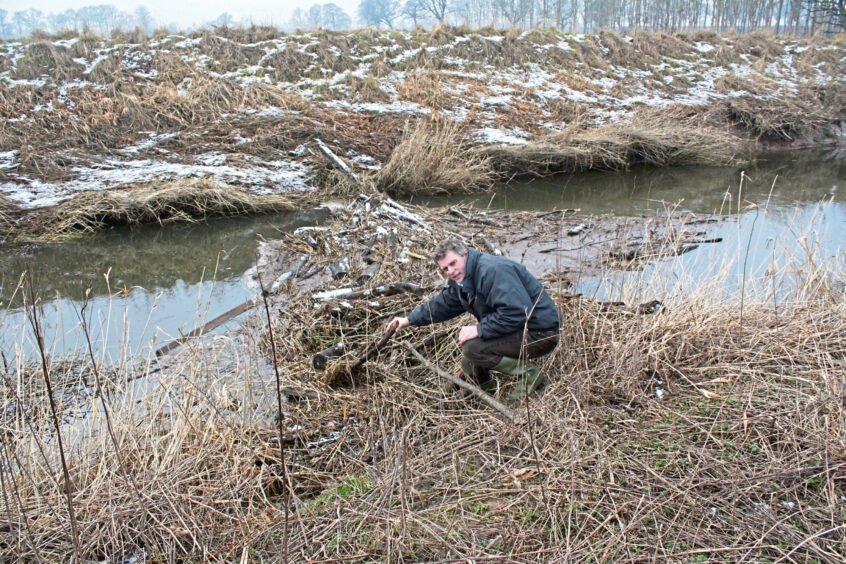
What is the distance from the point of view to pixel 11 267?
23.0ft

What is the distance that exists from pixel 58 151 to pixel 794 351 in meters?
12.0

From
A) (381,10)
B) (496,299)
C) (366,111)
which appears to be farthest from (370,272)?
(381,10)

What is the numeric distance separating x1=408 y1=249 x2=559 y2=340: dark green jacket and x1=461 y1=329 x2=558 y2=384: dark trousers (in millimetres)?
63

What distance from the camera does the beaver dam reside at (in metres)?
2.34

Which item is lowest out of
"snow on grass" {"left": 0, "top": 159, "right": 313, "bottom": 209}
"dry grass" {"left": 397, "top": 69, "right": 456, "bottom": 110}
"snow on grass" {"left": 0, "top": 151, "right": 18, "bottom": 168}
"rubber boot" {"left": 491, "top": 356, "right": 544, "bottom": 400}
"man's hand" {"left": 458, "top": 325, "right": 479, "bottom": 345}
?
"rubber boot" {"left": 491, "top": 356, "right": 544, "bottom": 400}

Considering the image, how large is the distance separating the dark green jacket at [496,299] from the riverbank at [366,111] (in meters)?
6.37

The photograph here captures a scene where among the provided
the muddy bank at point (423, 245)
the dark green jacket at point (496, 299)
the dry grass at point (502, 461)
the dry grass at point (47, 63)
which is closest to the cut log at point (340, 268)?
the muddy bank at point (423, 245)

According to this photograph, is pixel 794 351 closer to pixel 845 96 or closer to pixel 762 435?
pixel 762 435

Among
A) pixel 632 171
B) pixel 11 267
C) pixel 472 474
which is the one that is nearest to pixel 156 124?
pixel 11 267

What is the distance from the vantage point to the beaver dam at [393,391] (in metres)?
2.34

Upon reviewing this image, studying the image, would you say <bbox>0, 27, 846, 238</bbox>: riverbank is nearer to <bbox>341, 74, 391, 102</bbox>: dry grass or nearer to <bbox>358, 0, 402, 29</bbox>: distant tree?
<bbox>341, 74, 391, 102</bbox>: dry grass

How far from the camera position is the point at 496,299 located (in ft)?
11.2

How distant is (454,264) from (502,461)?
1.29m

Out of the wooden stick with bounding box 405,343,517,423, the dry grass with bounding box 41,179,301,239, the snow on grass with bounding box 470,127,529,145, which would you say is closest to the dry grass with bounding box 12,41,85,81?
the dry grass with bounding box 41,179,301,239
